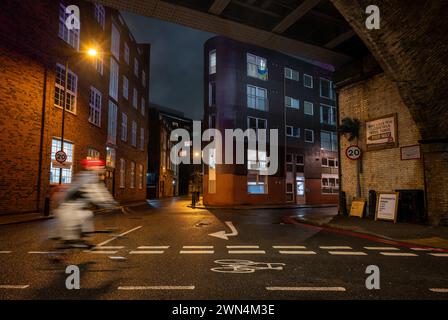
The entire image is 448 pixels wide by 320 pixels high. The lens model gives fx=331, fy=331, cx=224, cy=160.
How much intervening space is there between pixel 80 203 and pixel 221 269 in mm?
3105

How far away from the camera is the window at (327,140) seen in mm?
39594

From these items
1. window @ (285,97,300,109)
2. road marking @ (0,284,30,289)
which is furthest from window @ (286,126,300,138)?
road marking @ (0,284,30,289)

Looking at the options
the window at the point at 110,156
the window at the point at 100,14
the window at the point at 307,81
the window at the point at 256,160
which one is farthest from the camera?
the window at the point at 307,81

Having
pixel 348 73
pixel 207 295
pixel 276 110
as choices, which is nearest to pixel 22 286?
pixel 207 295

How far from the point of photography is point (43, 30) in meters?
18.5

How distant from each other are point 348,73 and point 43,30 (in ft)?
54.8

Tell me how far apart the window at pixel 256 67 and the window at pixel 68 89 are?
17.6 metres

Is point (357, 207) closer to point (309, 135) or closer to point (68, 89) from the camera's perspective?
point (68, 89)

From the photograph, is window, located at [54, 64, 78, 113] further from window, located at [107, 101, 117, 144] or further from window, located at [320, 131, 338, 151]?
window, located at [320, 131, 338, 151]

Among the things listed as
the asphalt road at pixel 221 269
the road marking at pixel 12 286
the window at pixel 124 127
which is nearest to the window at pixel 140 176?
the window at pixel 124 127

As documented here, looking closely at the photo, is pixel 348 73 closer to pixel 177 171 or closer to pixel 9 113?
pixel 9 113

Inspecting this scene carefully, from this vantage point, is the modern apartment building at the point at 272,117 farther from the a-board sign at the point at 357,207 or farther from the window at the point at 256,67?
the a-board sign at the point at 357,207

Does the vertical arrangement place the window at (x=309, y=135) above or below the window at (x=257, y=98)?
below

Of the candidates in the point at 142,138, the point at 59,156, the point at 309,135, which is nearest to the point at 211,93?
the point at 309,135
